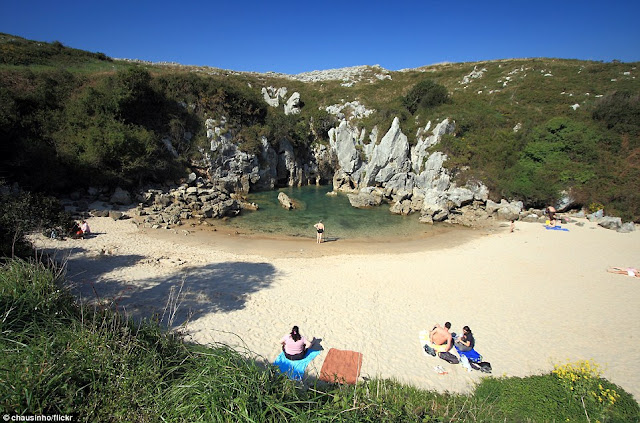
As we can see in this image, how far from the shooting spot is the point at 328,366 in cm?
704

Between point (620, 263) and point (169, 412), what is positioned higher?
point (169, 412)

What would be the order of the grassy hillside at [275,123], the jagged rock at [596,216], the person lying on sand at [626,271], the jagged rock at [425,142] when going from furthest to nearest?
the jagged rock at [425,142]
the jagged rock at [596,216]
the grassy hillside at [275,123]
the person lying on sand at [626,271]

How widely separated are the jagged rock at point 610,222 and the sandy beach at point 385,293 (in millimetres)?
2546

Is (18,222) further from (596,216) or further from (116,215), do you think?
(596,216)

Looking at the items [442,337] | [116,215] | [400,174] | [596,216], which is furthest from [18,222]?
[596,216]

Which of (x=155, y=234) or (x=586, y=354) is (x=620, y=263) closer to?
(x=586, y=354)

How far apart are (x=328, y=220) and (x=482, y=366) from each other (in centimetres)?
1757

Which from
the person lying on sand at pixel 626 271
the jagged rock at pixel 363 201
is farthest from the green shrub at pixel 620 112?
the jagged rock at pixel 363 201

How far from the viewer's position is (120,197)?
22.2 m

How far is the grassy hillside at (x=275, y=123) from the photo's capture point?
71.7 feet

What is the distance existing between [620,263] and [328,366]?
17.7 m

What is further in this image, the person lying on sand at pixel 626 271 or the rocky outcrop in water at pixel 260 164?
the rocky outcrop in water at pixel 260 164

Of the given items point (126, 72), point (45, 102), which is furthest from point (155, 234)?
point (126, 72)

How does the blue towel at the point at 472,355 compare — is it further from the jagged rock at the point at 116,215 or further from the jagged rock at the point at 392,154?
the jagged rock at the point at 392,154
